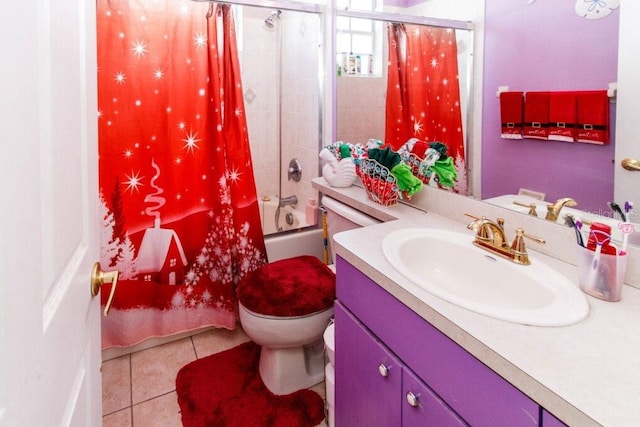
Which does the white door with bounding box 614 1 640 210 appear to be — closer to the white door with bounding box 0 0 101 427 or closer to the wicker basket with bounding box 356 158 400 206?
the wicker basket with bounding box 356 158 400 206

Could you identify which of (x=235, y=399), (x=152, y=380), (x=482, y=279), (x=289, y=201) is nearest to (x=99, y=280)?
(x=482, y=279)

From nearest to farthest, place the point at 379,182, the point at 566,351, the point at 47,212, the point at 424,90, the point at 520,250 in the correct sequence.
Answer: the point at 47,212 < the point at 566,351 < the point at 520,250 < the point at 379,182 < the point at 424,90

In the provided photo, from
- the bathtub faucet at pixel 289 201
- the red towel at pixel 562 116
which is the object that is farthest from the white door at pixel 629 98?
the bathtub faucet at pixel 289 201

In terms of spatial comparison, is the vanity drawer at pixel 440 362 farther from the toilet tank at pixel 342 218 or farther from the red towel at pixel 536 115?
the red towel at pixel 536 115

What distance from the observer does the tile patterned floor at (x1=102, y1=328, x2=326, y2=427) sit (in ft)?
5.71

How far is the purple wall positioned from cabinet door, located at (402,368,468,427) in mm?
671

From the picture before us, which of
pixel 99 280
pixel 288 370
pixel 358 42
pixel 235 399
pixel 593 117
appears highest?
pixel 358 42

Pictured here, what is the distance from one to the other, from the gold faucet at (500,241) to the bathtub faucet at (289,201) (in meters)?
1.60

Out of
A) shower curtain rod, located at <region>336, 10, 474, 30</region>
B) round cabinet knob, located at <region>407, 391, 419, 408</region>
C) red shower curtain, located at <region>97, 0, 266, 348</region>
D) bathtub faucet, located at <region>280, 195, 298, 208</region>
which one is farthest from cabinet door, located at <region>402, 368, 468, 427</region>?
bathtub faucet, located at <region>280, 195, 298, 208</region>

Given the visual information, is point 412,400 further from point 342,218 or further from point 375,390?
point 342,218

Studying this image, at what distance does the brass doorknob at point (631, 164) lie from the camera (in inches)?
39.3

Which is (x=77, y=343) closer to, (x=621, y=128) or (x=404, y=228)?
(x=404, y=228)

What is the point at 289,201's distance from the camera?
2.76 metres

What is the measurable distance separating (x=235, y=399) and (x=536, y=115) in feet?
5.33
